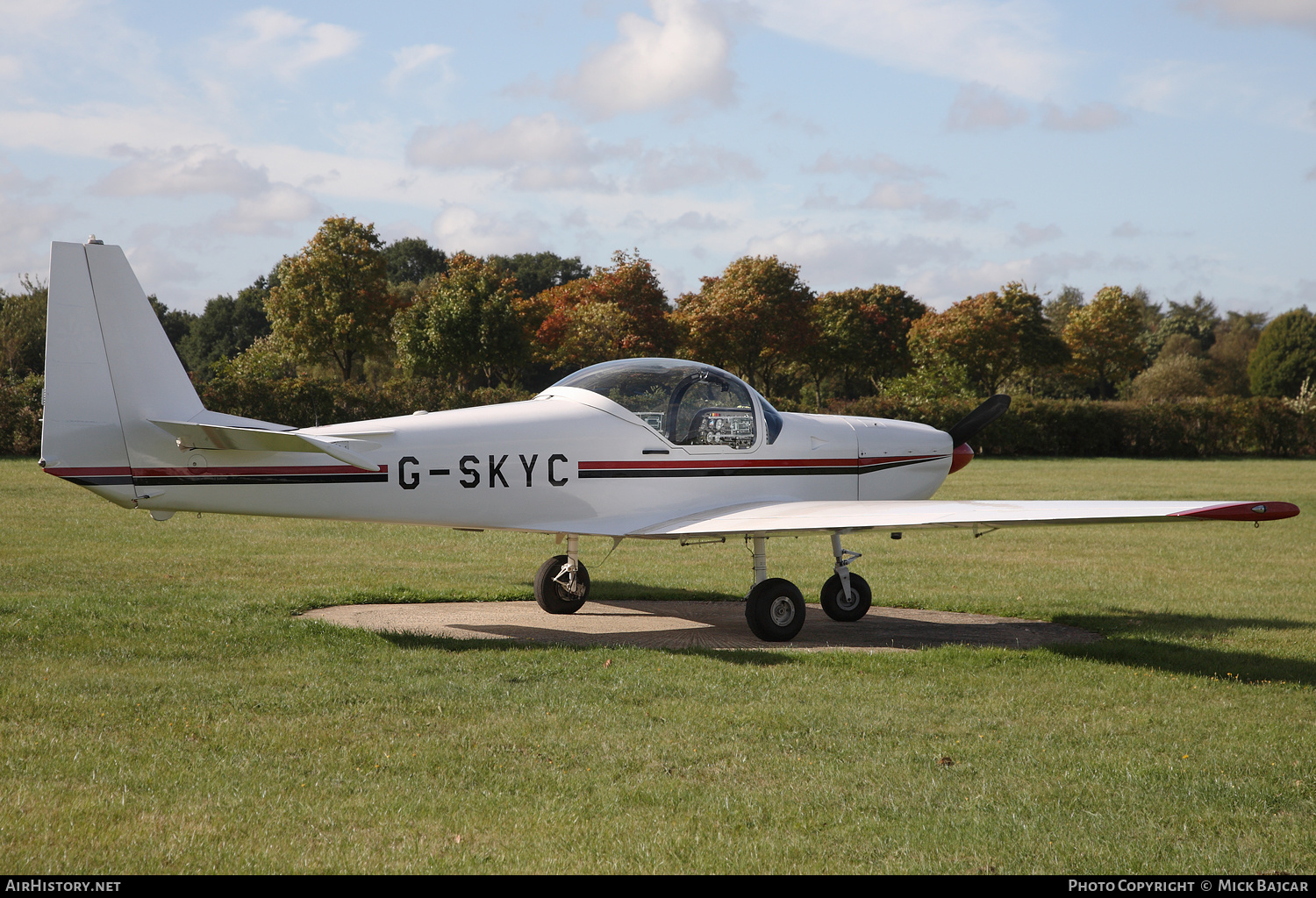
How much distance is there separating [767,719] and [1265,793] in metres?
2.62

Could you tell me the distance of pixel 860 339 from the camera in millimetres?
59969

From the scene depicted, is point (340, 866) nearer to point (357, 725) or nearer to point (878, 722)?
point (357, 725)

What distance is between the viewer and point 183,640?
828 centimetres

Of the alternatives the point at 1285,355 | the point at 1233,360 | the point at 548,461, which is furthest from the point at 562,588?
the point at 1233,360

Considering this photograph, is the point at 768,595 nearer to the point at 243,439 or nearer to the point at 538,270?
the point at 243,439

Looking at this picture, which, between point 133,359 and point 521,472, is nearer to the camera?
point 133,359

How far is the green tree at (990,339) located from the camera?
59094 mm

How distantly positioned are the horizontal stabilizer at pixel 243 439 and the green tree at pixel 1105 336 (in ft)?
218

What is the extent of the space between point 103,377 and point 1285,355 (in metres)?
81.3

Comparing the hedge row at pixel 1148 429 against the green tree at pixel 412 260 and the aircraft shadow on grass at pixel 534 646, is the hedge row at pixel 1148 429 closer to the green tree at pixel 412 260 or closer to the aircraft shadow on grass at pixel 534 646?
the aircraft shadow on grass at pixel 534 646

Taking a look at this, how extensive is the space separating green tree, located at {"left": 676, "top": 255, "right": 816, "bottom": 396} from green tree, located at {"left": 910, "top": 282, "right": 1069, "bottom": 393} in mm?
10916

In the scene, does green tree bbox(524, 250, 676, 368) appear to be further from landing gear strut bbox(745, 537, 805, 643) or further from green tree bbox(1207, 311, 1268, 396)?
green tree bbox(1207, 311, 1268, 396)

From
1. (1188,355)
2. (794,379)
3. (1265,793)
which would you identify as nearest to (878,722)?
(1265,793)

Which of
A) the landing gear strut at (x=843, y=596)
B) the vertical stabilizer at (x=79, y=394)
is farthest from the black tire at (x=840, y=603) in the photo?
the vertical stabilizer at (x=79, y=394)
